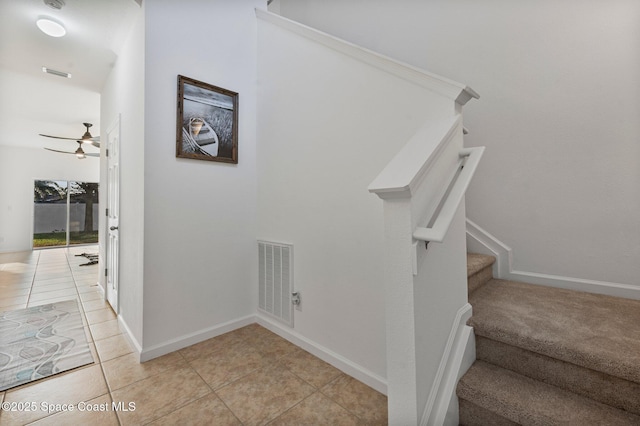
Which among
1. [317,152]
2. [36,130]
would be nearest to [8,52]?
[317,152]

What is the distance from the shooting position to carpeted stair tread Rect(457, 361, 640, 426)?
3.22 ft

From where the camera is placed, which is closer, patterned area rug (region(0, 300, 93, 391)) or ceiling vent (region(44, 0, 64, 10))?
patterned area rug (region(0, 300, 93, 391))

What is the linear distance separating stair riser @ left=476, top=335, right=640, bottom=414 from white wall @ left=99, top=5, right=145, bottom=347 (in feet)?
7.71

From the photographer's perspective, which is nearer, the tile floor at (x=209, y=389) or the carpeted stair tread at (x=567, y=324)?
the carpeted stair tread at (x=567, y=324)

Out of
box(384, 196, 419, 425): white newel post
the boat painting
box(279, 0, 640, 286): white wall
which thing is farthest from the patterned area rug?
box(279, 0, 640, 286): white wall

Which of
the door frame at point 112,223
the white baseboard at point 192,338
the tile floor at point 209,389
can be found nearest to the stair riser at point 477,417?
the tile floor at point 209,389

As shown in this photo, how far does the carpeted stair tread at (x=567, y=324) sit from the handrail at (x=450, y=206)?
28.6 inches

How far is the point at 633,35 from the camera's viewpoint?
5.64ft

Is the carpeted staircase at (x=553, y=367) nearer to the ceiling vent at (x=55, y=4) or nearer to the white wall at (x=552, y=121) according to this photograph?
the white wall at (x=552, y=121)

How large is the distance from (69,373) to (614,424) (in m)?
2.99

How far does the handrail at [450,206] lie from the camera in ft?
3.07

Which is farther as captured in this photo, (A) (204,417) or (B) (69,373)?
(B) (69,373)

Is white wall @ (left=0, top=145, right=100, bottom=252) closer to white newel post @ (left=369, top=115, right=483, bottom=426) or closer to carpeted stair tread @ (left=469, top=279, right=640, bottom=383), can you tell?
white newel post @ (left=369, top=115, right=483, bottom=426)

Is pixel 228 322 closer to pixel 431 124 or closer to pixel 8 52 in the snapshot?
pixel 431 124
